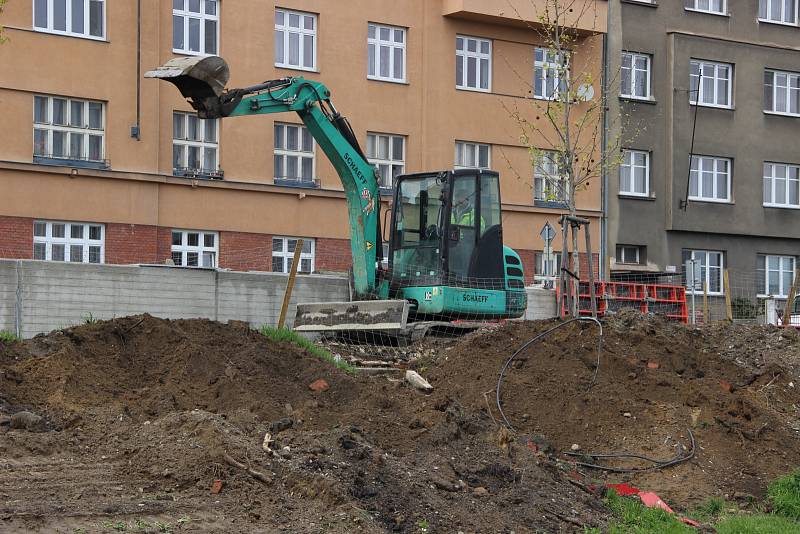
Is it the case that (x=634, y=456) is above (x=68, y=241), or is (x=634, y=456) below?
below

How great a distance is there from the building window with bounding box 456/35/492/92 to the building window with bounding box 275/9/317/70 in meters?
4.63

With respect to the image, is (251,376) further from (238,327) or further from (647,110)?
(647,110)

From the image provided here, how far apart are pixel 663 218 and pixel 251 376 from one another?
26671 mm

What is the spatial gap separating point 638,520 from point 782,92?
3217 centimetres

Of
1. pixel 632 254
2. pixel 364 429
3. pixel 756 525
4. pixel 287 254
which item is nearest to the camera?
pixel 756 525

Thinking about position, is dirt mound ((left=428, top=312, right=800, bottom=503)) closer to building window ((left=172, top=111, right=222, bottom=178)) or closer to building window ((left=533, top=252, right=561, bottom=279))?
building window ((left=172, top=111, right=222, bottom=178))

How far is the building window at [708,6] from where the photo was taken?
3922cm

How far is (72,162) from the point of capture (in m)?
29.4

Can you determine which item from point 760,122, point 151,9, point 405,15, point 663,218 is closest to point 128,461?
point 151,9

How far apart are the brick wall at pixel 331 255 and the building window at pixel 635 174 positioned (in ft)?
32.8

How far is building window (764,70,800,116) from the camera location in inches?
1597

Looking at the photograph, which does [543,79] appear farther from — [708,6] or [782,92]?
[782,92]

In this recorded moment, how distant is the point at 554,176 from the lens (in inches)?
1442

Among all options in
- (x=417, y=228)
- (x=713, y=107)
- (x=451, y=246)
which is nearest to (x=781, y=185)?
(x=713, y=107)
